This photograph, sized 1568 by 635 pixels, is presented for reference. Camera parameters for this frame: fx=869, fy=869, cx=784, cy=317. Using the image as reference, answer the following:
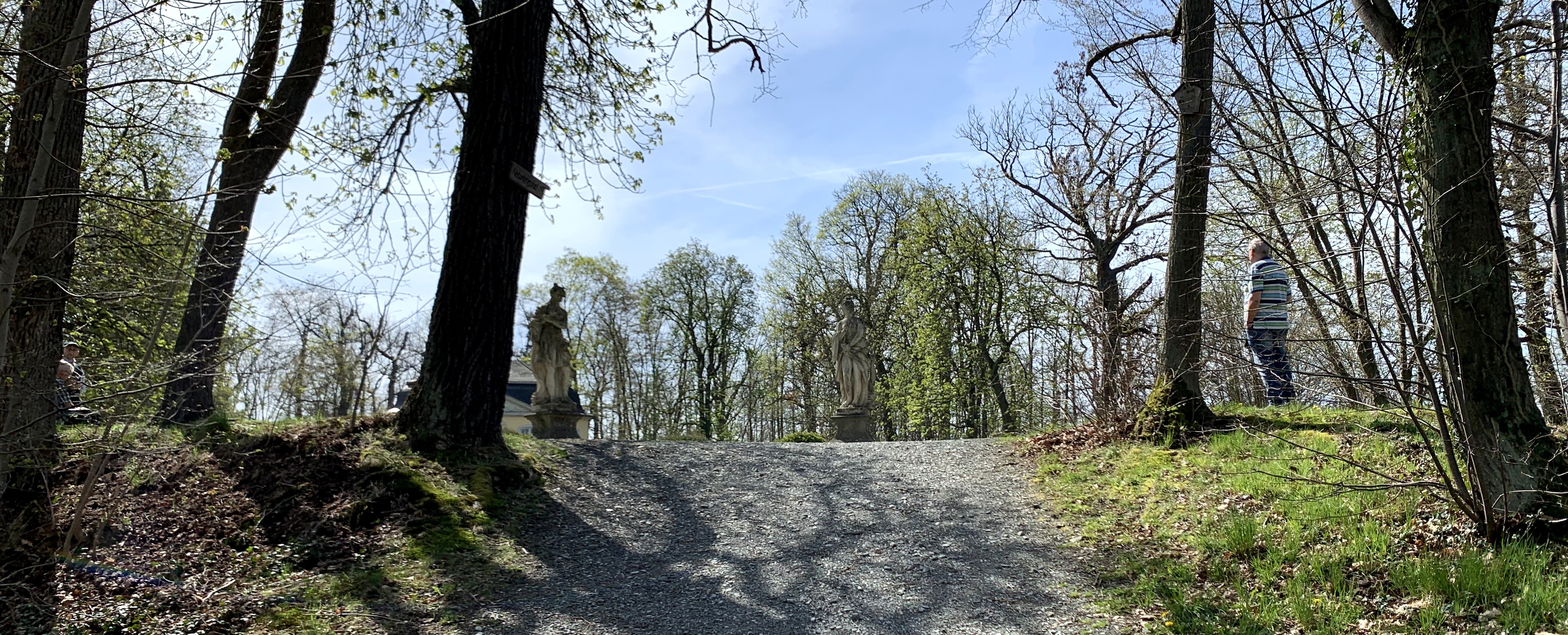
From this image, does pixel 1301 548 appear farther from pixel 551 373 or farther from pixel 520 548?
pixel 551 373

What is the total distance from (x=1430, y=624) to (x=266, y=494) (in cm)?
711

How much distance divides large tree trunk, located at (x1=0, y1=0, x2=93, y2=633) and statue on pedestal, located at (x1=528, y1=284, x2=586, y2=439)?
8308mm

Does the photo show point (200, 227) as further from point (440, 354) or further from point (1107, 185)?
point (1107, 185)

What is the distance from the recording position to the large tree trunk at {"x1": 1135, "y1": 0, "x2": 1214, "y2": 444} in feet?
25.0

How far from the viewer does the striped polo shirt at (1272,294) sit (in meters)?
6.93

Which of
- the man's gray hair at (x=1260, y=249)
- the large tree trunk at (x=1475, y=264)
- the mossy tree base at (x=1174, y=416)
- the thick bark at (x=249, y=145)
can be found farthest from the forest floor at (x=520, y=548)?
the man's gray hair at (x=1260, y=249)

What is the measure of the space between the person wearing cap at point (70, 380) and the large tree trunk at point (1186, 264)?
7654mm

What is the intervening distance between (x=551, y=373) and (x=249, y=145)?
5657 millimetres

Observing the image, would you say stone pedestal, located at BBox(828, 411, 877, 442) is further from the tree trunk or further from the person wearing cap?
the person wearing cap

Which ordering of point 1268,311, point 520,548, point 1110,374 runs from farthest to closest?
1. point 1110,374
2. point 1268,311
3. point 520,548

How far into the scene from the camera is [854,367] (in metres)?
14.0

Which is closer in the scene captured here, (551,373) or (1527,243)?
(1527,243)

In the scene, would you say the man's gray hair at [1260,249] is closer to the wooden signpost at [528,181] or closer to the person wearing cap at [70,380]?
the wooden signpost at [528,181]

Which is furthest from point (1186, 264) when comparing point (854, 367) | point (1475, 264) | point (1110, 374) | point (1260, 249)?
point (854, 367)
